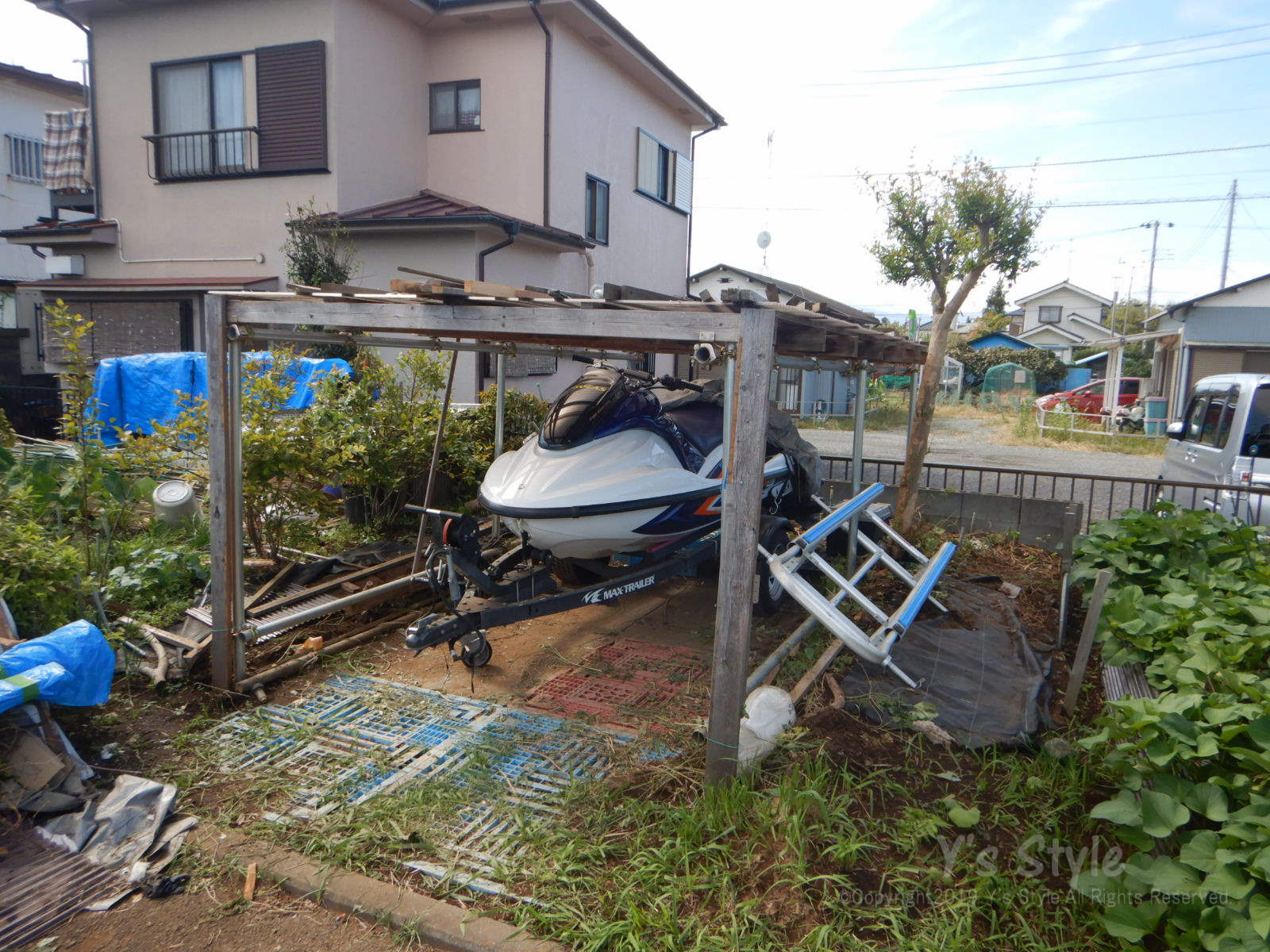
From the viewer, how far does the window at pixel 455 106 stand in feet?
44.1

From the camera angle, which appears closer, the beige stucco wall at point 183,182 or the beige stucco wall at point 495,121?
the beige stucco wall at point 183,182

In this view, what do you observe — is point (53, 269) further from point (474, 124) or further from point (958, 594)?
point (958, 594)

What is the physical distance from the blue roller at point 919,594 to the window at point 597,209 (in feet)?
35.1

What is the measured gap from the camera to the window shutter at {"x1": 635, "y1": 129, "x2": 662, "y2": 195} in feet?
52.4

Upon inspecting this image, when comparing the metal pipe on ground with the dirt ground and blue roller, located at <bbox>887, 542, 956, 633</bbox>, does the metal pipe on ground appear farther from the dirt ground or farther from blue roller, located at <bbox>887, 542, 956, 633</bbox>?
blue roller, located at <bbox>887, 542, 956, 633</bbox>

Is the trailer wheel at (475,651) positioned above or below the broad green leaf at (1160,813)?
below

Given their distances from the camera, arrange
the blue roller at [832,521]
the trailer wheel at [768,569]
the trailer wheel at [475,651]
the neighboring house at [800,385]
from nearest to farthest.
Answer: the blue roller at [832,521] < the trailer wheel at [475,651] < the trailer wheel at [768,569] < the neighboring house at [800,385]

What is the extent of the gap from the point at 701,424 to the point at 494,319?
8.70 feet

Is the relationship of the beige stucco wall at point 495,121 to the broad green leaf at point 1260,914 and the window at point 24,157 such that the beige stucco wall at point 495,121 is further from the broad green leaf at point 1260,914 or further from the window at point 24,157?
the window at point 24,157

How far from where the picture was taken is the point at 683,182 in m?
18.1

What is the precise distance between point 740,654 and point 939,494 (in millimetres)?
5082

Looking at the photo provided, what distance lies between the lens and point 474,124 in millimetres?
13445

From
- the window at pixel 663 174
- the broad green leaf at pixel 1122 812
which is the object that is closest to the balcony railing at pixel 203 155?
the window at pixel 663 174

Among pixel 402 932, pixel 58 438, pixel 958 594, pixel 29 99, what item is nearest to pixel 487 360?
pixel 58 438
